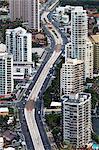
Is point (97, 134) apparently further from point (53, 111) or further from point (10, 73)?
point (10, 73)

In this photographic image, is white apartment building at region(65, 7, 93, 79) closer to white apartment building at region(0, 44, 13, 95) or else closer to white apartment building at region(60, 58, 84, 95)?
white apartment building at region(60, 58, 84, 95)

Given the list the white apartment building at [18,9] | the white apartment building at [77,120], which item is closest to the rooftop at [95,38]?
the white apartment building at [18,9]

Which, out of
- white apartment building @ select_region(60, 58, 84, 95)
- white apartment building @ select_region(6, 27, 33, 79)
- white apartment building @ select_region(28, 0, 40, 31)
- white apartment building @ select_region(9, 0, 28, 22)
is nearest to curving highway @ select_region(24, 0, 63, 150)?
white apartment building @ select_region(28, 0, 40, 31)

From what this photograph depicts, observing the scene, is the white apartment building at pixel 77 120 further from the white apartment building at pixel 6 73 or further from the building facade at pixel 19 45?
the building facade at pixel 19 45

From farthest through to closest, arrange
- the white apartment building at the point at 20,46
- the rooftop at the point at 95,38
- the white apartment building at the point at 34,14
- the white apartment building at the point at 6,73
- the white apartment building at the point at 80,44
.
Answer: the white apartment building at the point at 34,14 < the rooftop at the point at 95,38 < the white apartment building at the point at 20,46 < the white apartment building at the point at 80,44 < the white apartment building at the point at 6,73

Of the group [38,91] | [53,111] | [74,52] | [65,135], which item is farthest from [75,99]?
[74,52]

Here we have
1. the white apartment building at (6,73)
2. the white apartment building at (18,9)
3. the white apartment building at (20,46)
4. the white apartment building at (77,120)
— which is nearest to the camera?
the white apartment building at (77,120)
